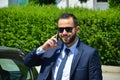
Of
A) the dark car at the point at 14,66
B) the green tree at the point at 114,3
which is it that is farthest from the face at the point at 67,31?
the green tree at the point at 114,3

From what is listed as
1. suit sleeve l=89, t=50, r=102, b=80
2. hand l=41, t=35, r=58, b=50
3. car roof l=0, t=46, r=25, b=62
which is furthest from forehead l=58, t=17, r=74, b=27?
car roof l=0, t=46, r=25, b=62

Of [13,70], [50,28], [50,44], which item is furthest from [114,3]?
[50,44]

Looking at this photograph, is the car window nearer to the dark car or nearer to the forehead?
the dark car

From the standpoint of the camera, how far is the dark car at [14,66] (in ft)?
15.3

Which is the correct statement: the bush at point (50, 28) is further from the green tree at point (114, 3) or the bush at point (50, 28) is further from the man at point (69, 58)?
the man at point (69, 58)

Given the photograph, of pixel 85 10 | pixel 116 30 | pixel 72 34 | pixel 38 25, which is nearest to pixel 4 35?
pixel 38 25

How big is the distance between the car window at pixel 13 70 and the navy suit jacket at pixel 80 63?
84 centimetres

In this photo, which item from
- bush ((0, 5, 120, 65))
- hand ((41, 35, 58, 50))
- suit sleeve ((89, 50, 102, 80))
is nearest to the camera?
suit sleeve ((89, 50, 102, 80))

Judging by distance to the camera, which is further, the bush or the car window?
the bush

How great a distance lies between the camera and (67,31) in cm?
367

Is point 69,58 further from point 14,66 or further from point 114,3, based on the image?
point 114,3

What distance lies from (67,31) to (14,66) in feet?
4.34

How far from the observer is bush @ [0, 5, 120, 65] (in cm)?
1345

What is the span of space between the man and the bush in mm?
9665
